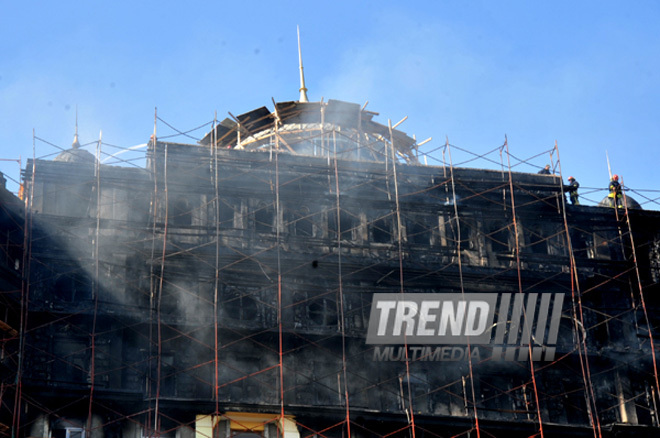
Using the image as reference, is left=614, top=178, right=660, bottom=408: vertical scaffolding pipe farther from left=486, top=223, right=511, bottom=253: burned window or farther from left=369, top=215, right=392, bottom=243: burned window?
left=369, top=215, right=392, bottom=243: burned window

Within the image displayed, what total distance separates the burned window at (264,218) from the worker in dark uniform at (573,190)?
11.6 meters

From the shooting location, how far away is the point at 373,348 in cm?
4284

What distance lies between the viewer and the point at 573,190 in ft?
153

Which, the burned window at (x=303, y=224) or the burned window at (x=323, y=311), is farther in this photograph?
the burned window at (x=303, y=224)

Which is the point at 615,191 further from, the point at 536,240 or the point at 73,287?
the point at 73,287

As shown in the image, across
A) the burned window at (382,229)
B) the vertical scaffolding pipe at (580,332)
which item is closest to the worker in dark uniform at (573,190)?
the vertical scaffolding pipe at (580,332)

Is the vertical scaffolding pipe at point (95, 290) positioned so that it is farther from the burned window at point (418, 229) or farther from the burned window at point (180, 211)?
the burned window at point (418, 229)

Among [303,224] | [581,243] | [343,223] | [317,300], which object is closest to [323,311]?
[317,300]

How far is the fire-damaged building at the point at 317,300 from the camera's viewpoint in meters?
39.9

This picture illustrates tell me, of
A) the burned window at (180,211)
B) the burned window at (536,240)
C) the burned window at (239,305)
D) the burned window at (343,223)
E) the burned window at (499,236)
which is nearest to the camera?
the burned window at (239,305)

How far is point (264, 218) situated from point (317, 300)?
146 inches

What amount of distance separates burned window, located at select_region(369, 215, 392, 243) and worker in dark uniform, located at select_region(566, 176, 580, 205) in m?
7.26

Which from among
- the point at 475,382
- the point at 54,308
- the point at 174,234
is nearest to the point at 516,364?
the point at 475,382

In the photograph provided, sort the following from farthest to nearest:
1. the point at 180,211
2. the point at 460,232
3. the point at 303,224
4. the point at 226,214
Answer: the point at 460,232 < the point at 303,224 < the point at 226,214 < the point at 180,211
